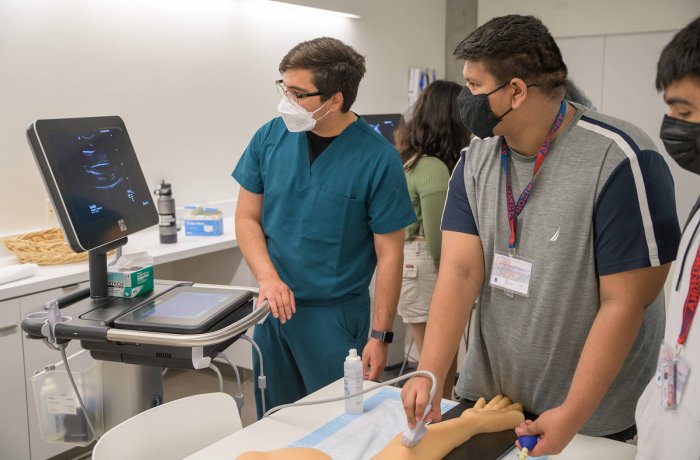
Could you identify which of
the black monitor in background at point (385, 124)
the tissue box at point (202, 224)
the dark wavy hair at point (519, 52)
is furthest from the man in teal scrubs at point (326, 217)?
the black monitor in background at point (385, 124)

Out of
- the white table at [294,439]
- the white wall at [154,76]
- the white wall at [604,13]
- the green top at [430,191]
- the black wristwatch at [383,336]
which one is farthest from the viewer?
the white wall at [604,13]

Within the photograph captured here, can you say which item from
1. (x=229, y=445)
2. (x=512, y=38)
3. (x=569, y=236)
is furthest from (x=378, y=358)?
(x=512, y=38)

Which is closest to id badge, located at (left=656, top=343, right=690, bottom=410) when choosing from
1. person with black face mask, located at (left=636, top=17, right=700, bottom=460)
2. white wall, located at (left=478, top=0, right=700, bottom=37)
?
person with black face mask, located at (left=636, top=17, right=700, bottom=460)

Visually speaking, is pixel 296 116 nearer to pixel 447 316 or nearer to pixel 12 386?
pixel 447 316

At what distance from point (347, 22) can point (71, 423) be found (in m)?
4.08

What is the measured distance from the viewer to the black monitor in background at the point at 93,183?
1.49m

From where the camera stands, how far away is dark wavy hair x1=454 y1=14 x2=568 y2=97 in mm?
1353

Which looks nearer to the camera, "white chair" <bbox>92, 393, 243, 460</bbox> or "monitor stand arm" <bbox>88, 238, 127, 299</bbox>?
"white chair" <bbox>92, 393, 243, 460</bbox>

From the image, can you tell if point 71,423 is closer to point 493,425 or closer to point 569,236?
point 493,425

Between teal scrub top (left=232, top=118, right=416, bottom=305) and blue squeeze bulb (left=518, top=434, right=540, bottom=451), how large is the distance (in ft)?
2.71

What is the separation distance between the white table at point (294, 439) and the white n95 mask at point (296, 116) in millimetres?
814

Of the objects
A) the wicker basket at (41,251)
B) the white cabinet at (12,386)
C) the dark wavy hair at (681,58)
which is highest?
the dark wavy hair at (681,58)

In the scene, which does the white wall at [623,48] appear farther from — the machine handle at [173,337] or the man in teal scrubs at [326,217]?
the machine handle at [173,337]

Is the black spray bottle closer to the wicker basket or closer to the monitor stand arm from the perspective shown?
the wicker basket
